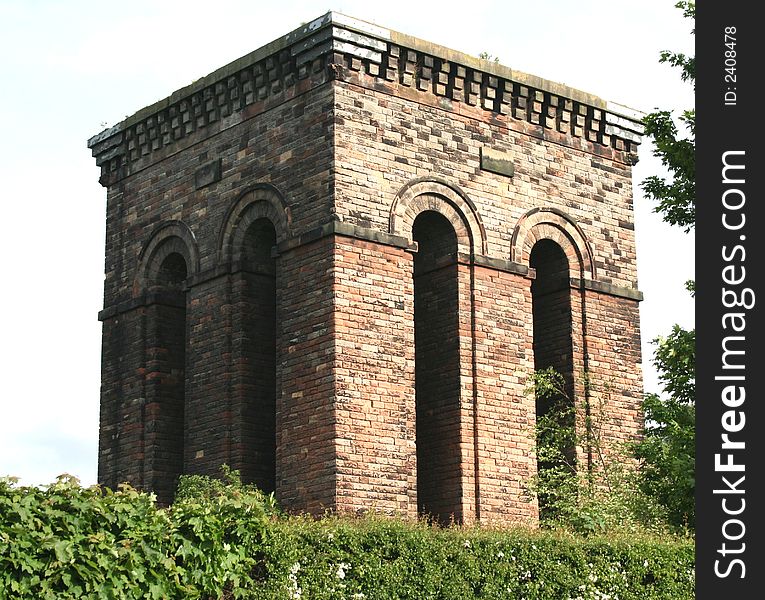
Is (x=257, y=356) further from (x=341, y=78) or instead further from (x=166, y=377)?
(x=341, y=78)

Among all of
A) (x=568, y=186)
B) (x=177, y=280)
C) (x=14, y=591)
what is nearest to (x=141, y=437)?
(x=177, y=280)

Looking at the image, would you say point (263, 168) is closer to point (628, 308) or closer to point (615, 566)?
point (628, 308)

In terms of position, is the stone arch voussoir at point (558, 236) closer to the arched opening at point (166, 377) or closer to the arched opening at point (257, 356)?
the arched opening at point (257, 356)

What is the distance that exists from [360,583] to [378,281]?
6399 millimetres

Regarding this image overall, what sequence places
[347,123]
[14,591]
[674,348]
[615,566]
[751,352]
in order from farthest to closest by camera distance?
[347,123]
[674,348]
[615,566]
[14,591]
[751,352]

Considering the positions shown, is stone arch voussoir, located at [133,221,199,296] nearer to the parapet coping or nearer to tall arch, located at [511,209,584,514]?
the parapet coping

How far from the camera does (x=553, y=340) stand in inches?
956

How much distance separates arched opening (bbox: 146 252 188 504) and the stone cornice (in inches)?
84.0

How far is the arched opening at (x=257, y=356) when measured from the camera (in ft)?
73.4

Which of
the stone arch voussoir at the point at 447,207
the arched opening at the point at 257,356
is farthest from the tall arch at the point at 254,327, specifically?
the stone arch voussoir at the point at 447,207

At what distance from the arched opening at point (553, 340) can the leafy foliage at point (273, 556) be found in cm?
461

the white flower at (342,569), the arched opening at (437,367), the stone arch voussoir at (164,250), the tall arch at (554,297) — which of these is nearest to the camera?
the white flower at (342,569)

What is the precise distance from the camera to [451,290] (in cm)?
2258

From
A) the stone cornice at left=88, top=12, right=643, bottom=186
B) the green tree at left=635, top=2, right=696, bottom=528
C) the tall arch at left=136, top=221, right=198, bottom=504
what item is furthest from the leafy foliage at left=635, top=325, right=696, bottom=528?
the tall arch at left=136, top=221, right=198, bottom=504
